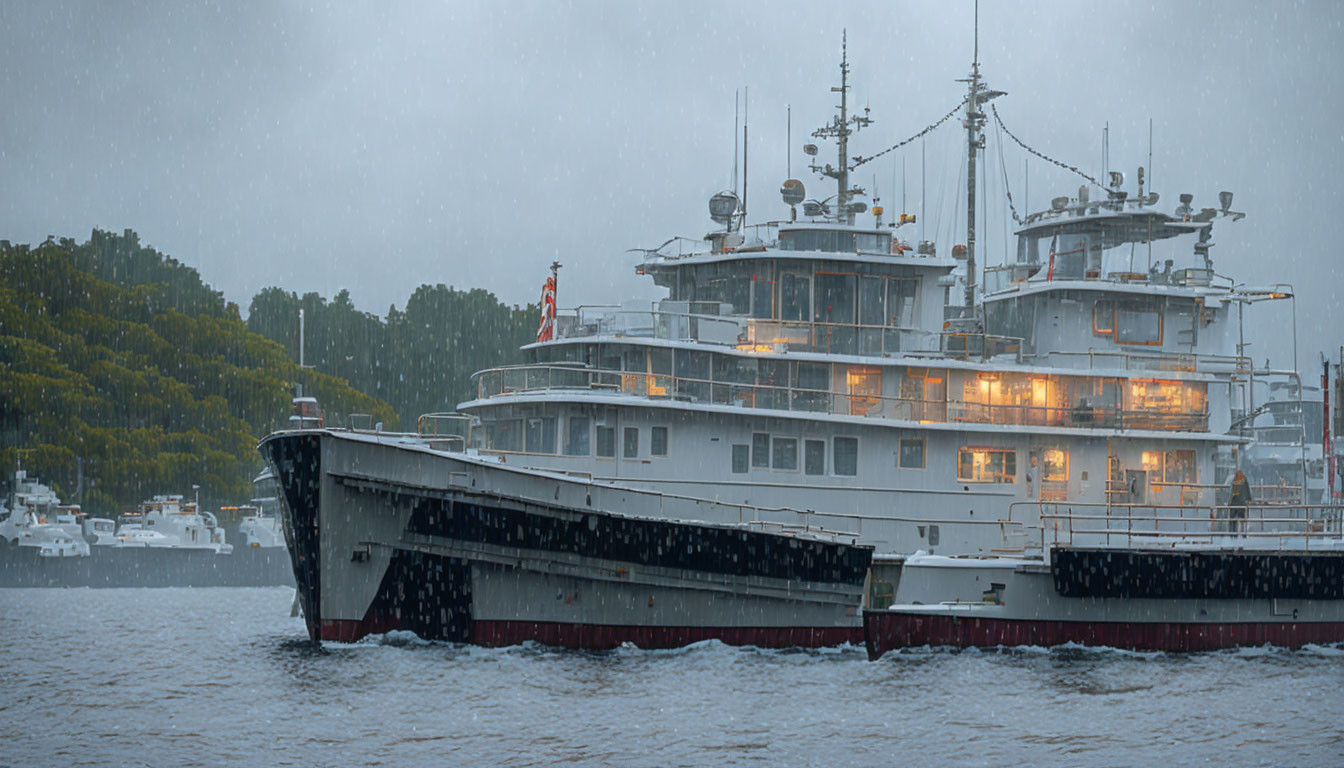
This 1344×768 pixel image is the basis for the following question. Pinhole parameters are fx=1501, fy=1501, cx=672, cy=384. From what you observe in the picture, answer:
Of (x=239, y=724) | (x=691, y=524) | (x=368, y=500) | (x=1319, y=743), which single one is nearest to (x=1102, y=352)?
(x=691, y=524)

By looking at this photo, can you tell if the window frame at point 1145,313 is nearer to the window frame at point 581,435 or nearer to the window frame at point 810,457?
the window frame at point 810,457

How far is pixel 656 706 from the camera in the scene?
861 inches

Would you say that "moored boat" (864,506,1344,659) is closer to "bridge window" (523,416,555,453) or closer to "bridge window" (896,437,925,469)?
"bridge window" (896,437,925,469)

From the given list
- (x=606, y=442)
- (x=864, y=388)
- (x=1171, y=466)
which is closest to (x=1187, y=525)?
(x=1171, y=466)

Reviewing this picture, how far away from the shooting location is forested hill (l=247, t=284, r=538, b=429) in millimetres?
77938

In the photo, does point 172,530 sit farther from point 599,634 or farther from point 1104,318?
point 1104,318

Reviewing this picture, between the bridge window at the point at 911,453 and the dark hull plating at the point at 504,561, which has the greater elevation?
the bridge window at the point at 911,453

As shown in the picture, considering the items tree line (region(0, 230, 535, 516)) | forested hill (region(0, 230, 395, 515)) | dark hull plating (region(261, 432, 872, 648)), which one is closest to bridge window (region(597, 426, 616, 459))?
dark hull plating (region(261, 432, 872, 648))

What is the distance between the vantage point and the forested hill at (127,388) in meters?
59.6

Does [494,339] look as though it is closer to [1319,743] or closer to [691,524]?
[691,524]

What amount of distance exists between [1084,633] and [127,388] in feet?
150

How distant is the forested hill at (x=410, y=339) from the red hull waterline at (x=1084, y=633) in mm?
51909

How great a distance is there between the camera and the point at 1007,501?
31203 millimetres

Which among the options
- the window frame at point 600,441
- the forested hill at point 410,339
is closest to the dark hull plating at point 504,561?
the window frame at point 600,441
